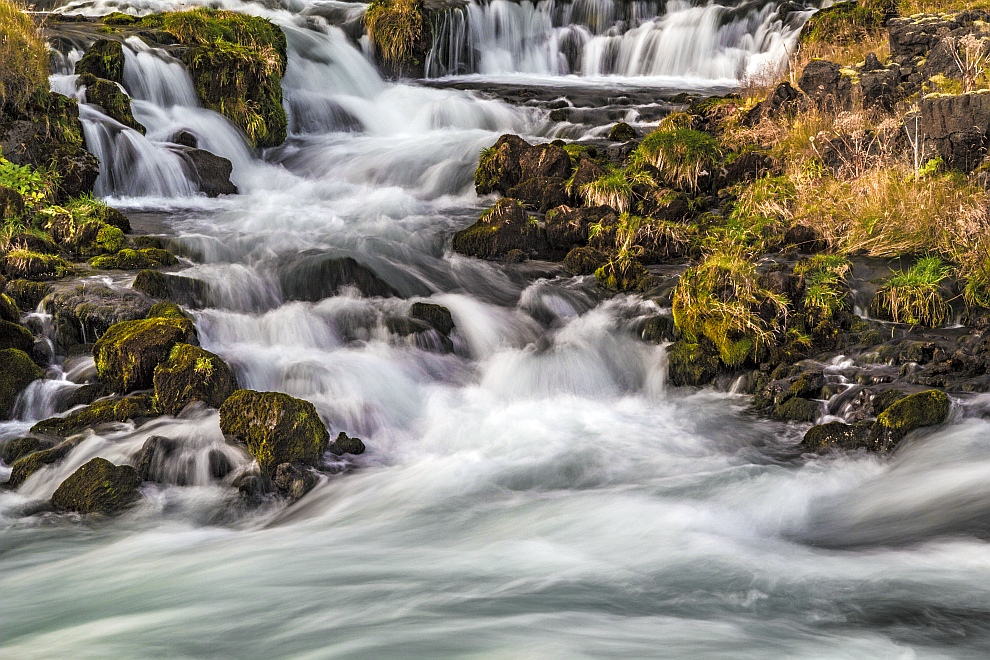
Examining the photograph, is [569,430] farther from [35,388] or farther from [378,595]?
[35,388]

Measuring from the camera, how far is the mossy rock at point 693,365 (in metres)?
8.22

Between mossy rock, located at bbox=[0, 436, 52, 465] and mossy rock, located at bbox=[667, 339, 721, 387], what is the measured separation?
199 inches

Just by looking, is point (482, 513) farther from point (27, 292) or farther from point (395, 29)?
point (395, 29)

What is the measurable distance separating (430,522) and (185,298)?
428 cm

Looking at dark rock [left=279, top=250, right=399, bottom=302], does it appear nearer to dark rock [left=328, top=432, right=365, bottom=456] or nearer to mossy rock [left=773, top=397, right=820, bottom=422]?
dark rock [left=328, top=432, right=365, bottom=456]

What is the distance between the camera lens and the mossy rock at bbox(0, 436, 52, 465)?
6.68 m

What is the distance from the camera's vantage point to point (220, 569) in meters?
5.27

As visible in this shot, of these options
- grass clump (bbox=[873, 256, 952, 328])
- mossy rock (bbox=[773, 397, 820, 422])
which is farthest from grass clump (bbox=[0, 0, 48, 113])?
grass clump (bbox=[873, 256, 952, 328])

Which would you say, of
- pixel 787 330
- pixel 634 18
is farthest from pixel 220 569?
pixel 634 18

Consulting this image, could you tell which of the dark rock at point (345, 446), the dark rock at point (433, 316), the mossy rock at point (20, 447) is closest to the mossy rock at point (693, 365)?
the dark rock at point (433, 316)

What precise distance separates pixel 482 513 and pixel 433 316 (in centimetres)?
322

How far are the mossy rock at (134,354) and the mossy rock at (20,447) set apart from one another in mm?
795

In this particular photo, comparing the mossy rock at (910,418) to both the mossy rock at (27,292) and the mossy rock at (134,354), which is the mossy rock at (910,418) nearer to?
the mossy rock at (134,354)

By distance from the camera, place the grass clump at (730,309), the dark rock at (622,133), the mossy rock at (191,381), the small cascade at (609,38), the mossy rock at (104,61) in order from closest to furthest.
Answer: the mossy rock at (191,381) < the grass clump at (730,309) < the mossy rock at (104,61) < the dark rock at (622,133) < the small cascade at (609,38)
